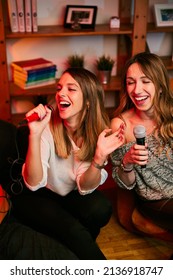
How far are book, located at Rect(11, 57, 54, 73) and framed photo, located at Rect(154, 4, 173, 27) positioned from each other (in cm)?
91

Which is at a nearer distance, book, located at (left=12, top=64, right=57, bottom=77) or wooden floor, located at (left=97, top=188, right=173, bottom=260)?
wooden floor, located at (left=97, top=188, right=173, bottom=260)

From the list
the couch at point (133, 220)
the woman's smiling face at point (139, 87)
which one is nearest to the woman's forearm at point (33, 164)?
the woman's smiling face at point (139, 87)

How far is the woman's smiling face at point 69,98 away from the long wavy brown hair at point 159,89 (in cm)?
28

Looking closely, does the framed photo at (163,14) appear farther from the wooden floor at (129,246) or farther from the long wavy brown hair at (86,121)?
the wooden floor at (129,246)

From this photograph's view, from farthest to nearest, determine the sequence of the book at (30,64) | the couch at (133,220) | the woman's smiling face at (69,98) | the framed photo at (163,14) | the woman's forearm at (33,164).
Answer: the framed photo at (163,14) < the book at (30,64) < the couch at (133,220) < the woman's smiling face at (69,98) < the woman's forearm at (33,164)

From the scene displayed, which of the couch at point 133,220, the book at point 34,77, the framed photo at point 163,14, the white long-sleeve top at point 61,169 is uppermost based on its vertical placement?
the framed photo at point 163,14

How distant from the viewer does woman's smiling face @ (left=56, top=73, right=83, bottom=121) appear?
159 cm

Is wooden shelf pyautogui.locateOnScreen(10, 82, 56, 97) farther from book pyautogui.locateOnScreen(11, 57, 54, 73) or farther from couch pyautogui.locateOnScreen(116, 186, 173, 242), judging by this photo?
couch pyautogui.locateOnScreen(116, 186, 173, 242)

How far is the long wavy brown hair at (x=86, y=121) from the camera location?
1.63 meters

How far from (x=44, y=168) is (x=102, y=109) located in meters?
0.38

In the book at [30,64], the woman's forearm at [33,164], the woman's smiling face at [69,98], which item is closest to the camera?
the woman's forearm at [33,164]

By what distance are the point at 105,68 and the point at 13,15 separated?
805mm

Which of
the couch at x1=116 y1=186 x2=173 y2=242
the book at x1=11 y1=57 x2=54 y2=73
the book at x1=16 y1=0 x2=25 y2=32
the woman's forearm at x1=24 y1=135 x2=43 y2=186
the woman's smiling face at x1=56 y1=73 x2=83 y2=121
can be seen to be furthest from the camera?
the book at x1=11 y1=57 x2=54 y2=73

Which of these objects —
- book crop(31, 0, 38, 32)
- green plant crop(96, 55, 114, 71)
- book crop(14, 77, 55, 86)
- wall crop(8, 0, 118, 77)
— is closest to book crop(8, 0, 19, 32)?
book crop(31, 0, 38, 32)
